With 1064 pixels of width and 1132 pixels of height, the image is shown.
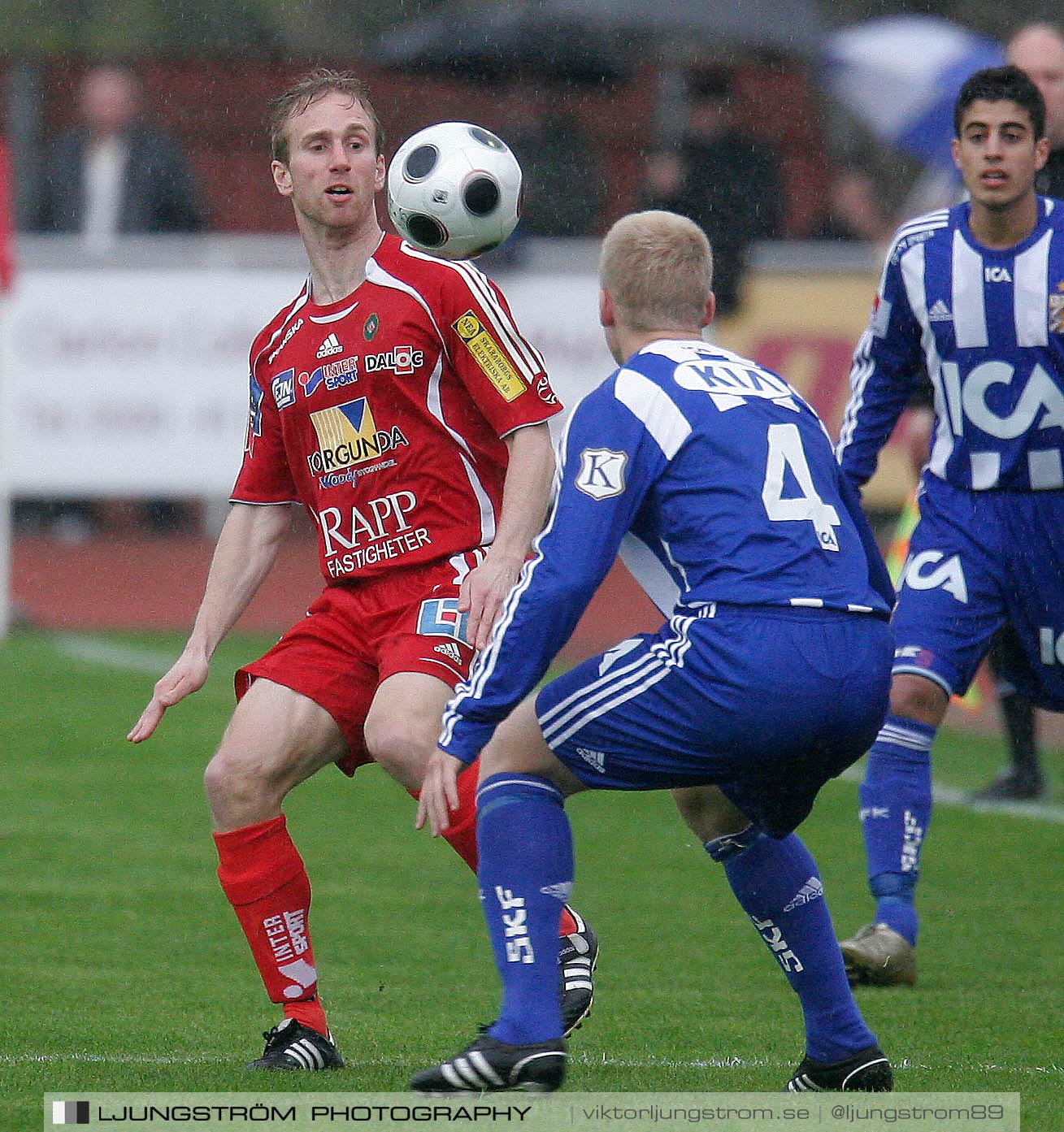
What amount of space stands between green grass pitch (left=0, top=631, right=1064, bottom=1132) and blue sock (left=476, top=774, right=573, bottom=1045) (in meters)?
0.37

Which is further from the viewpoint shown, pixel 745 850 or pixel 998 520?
pixel 998 520

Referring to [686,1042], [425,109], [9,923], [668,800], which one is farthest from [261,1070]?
[425,109]

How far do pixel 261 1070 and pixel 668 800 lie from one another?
4.29 metres

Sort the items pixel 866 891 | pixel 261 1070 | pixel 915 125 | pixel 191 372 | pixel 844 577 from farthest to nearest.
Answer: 1. pixel 915 125
2. pixel 191 372
3. pixel 866 891
4. pixel 261 1070
5. pixel 844 577

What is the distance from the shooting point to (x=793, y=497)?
4008 mm

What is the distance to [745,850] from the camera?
13.8 ft

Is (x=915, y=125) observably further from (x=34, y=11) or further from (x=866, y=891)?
(x=34, y=11)

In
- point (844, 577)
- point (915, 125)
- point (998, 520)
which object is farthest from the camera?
point (915, 125)

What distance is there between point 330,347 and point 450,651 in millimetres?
732

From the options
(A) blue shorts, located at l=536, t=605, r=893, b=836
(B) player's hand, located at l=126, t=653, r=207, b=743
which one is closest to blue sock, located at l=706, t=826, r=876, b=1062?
(A) blue shorts, located at l=536, t=605, r=893, b=836

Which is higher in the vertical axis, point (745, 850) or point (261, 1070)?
point (745, 850)

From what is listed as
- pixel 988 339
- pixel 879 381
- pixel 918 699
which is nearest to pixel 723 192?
pixel 879 381

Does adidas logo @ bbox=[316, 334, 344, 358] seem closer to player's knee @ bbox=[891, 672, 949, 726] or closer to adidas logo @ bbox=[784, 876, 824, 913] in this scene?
adidas logo @ bbox=[784, 876, 824, 913]

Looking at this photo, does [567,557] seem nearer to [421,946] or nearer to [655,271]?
[655,271]
